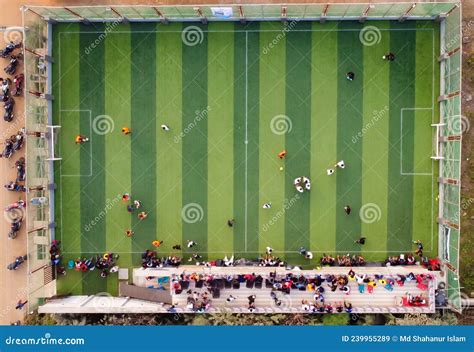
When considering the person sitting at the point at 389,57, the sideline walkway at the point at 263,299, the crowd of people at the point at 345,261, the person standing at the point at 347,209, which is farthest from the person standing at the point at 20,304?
the person sitting at the point at 389,57

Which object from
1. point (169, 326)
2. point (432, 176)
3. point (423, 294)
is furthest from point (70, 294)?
point (432, 176)

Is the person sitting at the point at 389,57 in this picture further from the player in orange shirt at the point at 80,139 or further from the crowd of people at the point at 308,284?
the player in orange shirt at the point at 80,139

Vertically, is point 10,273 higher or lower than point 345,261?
lower

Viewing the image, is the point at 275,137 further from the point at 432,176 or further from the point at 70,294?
the point at 70,294

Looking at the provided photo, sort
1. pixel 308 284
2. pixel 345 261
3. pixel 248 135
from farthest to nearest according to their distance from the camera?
pixel 248 135, pixel 345 261, pixel 308 284

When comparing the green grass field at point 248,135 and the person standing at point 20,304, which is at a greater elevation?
the green grass field at point 248,135

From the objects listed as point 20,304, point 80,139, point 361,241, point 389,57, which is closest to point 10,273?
point 20,304

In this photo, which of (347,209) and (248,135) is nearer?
(347,209)

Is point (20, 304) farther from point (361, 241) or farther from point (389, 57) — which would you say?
point (389, 57)

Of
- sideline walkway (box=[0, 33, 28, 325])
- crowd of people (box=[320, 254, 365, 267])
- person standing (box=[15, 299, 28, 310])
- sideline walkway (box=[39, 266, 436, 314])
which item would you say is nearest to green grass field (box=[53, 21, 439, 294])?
crowd of people (box=[320, 254, 365, 267])
